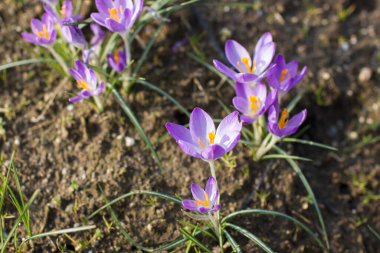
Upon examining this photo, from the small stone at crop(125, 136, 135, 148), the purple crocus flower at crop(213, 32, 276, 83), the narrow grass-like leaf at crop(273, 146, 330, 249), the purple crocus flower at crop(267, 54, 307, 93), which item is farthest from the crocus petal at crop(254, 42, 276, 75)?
the small stone at crop(125, 136, 135, 148)

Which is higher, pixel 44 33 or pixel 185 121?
pixel 44 33

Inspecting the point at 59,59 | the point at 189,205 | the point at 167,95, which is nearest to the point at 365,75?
the point at 167,95

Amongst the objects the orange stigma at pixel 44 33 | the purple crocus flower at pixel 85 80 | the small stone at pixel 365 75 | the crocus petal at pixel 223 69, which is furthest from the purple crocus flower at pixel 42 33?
the small stone at pixel 365 75

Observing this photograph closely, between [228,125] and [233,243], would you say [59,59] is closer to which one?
[228,125]

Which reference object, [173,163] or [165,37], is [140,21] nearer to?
[165,37]

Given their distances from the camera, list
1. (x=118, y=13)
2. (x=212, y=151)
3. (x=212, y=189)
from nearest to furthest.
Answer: (x=212, y=151)
(x=212, y=189)
(x=118, y=13)

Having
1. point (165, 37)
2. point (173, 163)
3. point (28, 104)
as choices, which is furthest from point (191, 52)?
point (28, 104)

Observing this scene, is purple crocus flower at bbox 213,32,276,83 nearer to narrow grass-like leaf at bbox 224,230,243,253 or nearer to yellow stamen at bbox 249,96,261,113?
yellow stamen at bbox 249,96,261,113
